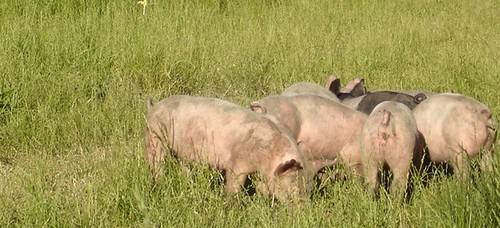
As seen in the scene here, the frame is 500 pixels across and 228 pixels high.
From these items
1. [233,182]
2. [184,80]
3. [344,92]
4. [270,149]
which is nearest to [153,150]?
[233,182]

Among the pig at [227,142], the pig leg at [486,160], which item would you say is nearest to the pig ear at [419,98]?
the pig leg at [486,160]

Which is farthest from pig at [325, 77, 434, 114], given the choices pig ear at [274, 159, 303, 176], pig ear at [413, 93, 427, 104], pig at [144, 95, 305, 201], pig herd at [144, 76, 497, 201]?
pig ear at [274, 159, 303, 176]

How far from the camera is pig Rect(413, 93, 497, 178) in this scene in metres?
4.82

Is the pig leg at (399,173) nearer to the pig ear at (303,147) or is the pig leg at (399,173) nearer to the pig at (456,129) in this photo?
the pig at (456,129)

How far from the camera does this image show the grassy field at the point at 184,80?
385cm

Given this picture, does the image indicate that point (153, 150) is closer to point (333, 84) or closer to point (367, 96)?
point (367, 96)

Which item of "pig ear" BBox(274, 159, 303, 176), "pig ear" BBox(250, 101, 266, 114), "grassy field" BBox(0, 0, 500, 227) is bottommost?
"grassy field" BBox(0, 0, 500, 227)

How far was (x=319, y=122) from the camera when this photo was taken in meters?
5.09

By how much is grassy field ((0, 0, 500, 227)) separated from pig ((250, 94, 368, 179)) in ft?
2.13

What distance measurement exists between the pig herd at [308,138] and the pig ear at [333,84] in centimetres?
108

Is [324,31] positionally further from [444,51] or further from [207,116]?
[207,116]

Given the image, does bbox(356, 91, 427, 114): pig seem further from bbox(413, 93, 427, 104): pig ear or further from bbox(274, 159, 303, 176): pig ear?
bbox(274, 159, 303, 176): pig ear

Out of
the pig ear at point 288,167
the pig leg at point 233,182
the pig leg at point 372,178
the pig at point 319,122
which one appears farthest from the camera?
the pig at point 319,122

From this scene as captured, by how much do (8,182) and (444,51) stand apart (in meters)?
5.81
